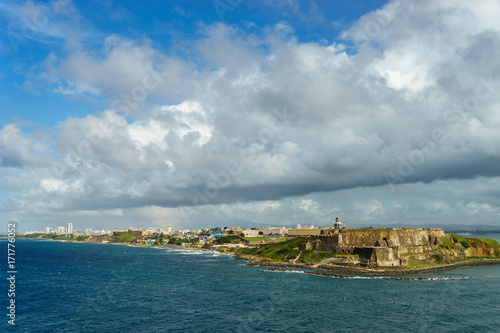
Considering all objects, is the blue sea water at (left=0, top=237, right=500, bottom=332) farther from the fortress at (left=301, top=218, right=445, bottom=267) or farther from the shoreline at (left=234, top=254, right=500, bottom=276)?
the fortress at (left=301, top=218, right=445, bottom=267)

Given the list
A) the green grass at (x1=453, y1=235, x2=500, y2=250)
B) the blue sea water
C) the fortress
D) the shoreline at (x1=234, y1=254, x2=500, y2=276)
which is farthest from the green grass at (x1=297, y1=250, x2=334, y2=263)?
the green grass at (x1=453, y1=235, x2=500, y2=250)

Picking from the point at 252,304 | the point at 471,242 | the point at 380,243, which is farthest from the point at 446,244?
the point at 252,304

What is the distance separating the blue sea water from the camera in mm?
40188

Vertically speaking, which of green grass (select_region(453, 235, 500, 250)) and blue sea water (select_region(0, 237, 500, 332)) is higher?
green grass (select_region(453, 235, 500, 250))

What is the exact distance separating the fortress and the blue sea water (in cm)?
1537

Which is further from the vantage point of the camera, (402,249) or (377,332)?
(402,249)

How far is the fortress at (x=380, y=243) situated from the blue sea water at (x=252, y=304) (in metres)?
15.4

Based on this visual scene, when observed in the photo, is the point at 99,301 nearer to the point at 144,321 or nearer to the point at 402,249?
the point at 144,321

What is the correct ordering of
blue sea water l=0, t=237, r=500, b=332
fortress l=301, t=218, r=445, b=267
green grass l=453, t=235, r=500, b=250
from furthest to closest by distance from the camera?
green grass l=453, t=235, r=500, b=250
fortress l=301, t=218, r=445, b=267
blue sea water l=0, t=237, r=500, b=332

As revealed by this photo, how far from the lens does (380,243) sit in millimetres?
96188

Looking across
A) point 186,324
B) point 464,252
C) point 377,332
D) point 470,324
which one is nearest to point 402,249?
point 464,252

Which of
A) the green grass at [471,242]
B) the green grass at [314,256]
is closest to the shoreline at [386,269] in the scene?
the green grass at [314,256]

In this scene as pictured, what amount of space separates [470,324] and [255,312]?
26.6 m

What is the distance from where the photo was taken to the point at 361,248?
93.6 m
